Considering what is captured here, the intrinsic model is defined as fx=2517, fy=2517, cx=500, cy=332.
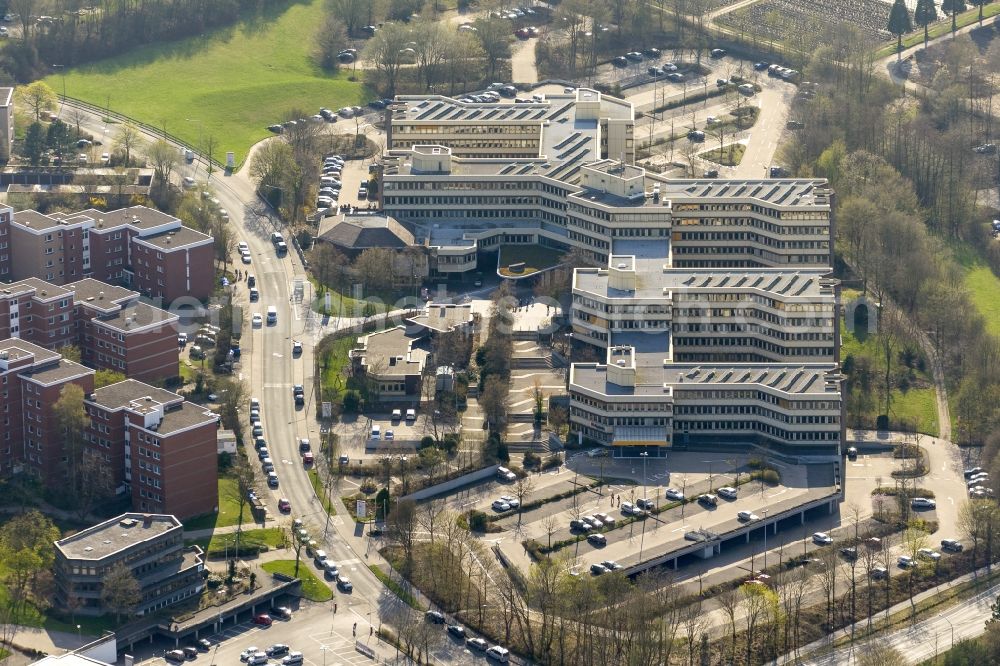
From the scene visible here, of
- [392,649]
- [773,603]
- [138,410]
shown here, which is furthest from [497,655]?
[138,410]

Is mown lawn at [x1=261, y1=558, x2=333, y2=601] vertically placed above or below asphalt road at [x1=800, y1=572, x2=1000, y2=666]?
above

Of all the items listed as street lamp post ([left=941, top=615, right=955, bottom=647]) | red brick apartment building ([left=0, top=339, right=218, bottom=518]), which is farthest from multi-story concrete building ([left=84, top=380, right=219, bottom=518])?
street lamp post ([left=941, top=615, right=955, bottom=647])

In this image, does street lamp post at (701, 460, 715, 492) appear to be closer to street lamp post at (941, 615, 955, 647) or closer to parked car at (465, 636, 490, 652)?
street lamp post at (941, 615, 955, 647)

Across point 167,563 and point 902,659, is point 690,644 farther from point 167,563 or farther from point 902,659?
point 167,563

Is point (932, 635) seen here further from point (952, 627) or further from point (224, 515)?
point (224, 515)

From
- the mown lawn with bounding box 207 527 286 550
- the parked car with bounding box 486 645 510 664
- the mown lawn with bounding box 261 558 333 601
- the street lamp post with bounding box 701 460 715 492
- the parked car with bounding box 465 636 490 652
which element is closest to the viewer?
the parked car with bounding box 486 645 510 664
